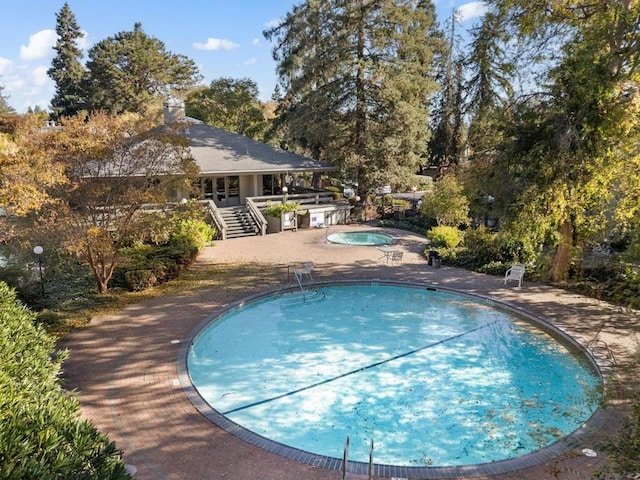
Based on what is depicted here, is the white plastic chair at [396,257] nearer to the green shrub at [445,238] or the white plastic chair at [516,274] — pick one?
the green shrub at [445,238]

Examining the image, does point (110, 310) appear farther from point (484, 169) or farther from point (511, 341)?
point (484, 169)

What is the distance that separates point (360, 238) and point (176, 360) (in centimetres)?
1621

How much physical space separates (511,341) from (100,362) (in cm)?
1100

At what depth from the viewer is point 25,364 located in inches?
237

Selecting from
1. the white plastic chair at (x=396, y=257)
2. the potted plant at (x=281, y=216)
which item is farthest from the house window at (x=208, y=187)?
the white plastic chair at (x=396, y=257)

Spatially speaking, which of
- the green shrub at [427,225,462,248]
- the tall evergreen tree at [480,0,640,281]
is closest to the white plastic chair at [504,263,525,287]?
the tall evergreen tree at [480,0,640,281]

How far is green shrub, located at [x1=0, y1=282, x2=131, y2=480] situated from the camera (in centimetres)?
370

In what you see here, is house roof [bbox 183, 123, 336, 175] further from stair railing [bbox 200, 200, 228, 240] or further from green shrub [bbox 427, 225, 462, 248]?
green shrub [bbox 427, 225, 462, 248]

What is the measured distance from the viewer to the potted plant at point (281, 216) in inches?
1022

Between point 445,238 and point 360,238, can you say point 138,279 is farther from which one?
point 445,238

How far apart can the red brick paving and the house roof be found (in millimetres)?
7704

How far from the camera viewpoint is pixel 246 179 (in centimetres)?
2888

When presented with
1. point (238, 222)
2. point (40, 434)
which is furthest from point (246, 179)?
point (40, 434)

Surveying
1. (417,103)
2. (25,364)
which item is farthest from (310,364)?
(417,103)
